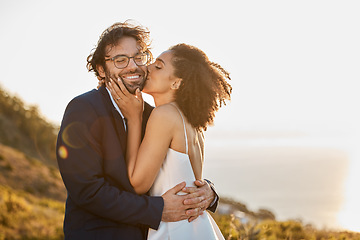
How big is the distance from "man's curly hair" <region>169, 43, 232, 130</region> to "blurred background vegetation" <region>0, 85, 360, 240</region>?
1.53 meters

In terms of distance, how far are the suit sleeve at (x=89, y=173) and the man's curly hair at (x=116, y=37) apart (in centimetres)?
84

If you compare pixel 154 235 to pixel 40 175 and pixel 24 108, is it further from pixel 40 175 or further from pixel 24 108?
pixel 24 108

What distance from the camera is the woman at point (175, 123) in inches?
118

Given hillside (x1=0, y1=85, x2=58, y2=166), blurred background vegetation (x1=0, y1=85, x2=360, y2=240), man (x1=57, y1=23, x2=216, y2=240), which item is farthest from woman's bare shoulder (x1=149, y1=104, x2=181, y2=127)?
hillside (x1=0, y1=85, x2=58, y2=166)

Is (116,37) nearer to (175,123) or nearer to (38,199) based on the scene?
(175,123)

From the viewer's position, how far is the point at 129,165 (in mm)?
2959

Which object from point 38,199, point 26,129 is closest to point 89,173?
point 38,199

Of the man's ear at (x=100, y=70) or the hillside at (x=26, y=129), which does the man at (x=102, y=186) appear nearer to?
the man's ear at (x=100, y=70)

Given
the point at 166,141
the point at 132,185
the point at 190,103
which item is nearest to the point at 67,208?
the point at 132,185

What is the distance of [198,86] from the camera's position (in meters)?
3.31

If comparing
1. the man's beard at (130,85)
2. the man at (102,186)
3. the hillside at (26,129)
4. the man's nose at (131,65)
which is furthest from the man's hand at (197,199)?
the hillside at (26,129)

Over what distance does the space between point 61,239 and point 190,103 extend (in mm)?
6970

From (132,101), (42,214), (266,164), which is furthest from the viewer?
(266,164)

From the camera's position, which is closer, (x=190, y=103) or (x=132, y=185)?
(x=132, y=185)
